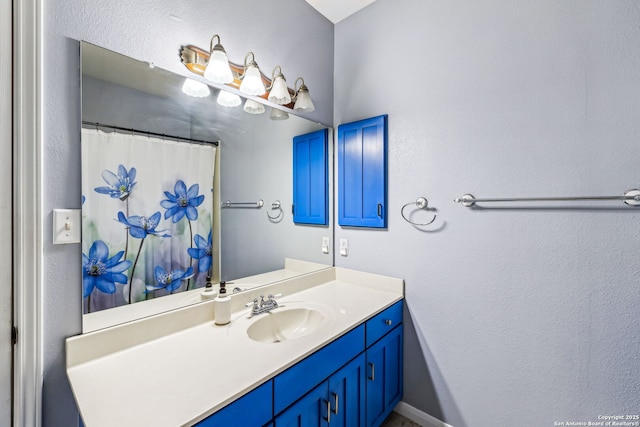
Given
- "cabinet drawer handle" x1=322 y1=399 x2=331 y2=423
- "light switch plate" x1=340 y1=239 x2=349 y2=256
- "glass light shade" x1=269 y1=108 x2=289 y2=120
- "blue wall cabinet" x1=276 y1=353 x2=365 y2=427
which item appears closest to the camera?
"blue wall cabinet" x1=276 y1=353 x2=365 y2=427

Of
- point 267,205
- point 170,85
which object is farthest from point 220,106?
point 267,205

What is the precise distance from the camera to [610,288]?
1.11 meters

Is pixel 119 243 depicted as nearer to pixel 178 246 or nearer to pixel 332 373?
pixel 178 246

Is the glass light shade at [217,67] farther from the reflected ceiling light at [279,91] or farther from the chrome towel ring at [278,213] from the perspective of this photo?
the chrome towel ring at [278,213]

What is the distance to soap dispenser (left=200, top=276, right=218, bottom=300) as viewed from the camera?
131 centimetres

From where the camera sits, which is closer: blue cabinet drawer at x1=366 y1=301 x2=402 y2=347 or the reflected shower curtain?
the reflected shower curtain

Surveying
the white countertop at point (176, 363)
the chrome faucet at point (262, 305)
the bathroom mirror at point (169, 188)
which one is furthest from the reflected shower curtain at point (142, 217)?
the chrome faucet at point (262, 305)

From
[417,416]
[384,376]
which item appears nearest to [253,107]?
[384,376]

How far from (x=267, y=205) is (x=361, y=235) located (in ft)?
2.16

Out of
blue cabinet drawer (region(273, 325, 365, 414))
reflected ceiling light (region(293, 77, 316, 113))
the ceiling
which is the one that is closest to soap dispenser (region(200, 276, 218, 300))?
blue cabinet drawer (region(273, 325, 365, 414))

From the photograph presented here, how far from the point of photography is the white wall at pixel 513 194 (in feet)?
→ 3.62

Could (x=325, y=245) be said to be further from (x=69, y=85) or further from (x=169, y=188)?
(x=69, y=85)

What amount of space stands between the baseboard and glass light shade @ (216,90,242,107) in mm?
1996

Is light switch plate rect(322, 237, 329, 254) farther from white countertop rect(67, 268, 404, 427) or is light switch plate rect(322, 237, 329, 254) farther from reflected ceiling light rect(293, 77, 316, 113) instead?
reflected ceiling light rect(293, 77, 316, 113)
